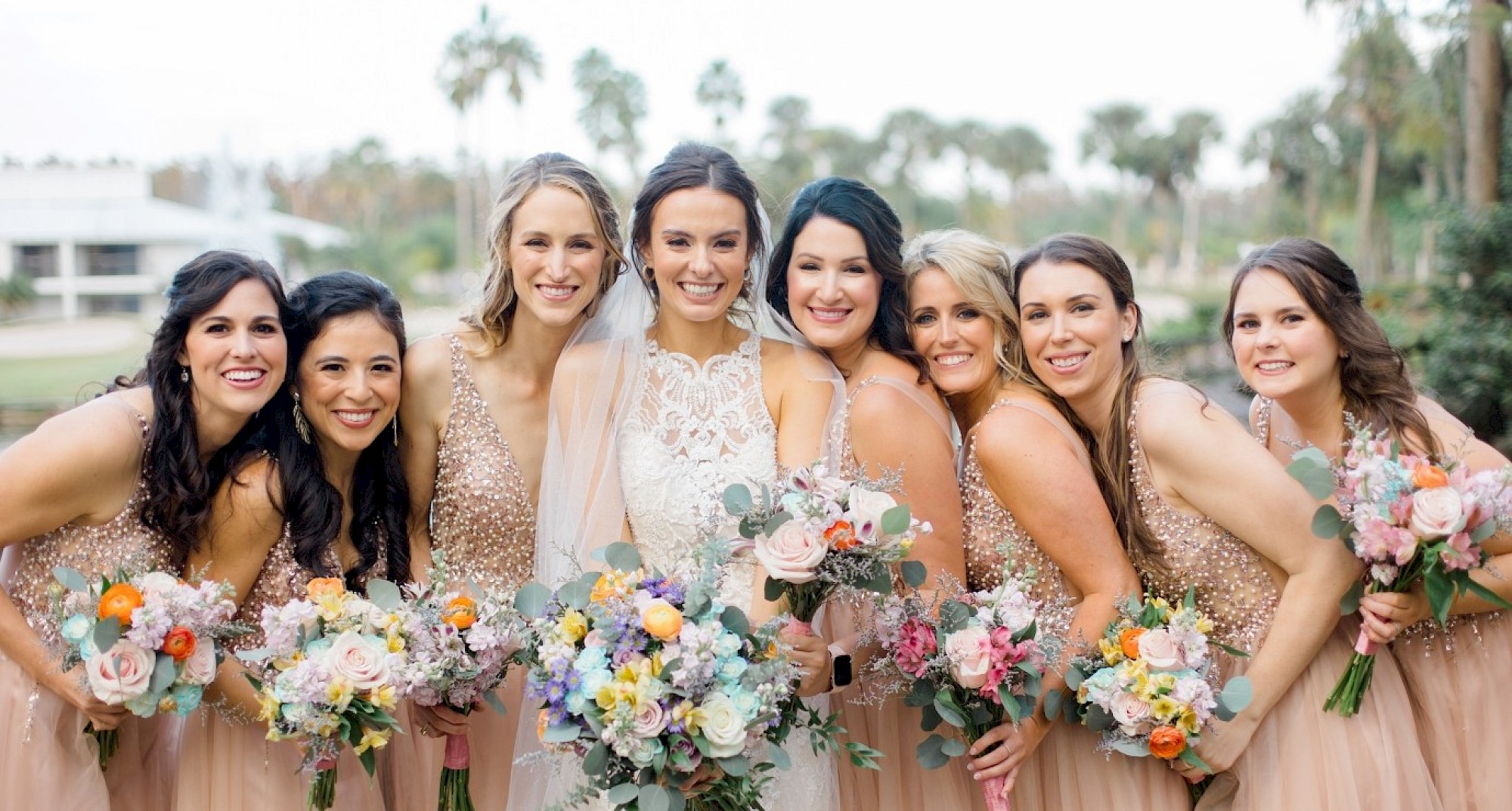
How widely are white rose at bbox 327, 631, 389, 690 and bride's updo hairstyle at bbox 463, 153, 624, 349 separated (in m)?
1.76

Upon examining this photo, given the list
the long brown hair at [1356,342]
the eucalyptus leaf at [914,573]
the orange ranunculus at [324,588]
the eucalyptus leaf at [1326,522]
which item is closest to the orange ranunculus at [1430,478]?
the eucalyptus leaf at [1326,522]

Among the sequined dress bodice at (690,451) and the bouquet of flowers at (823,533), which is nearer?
A: the bouquet of flowers at (823,533)

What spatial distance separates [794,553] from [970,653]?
73cm

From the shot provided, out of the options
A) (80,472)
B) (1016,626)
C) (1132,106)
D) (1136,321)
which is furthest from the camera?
(1132,106)

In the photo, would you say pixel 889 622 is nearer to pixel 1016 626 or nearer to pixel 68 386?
pixel 1016 626

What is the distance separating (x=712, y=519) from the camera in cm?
399

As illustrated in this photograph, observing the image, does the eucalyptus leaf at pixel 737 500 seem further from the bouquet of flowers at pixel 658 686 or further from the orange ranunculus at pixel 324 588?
the orange ranunculus at pixel 324 588

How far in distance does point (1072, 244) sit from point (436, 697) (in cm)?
296

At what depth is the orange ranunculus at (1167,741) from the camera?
396cm

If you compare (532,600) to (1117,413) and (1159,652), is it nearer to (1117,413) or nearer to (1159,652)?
(1159,652)

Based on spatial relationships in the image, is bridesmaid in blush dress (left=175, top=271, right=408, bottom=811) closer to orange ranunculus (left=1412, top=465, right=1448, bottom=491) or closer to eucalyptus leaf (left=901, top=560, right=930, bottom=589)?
eucalyptus leaf (left=901, top=560, right=930, bottom=589)

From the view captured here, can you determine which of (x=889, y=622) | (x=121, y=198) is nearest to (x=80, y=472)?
(x=889, y=622)

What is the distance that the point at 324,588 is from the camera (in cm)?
392

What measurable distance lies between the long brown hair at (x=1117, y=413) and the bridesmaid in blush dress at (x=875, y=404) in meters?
0.55
